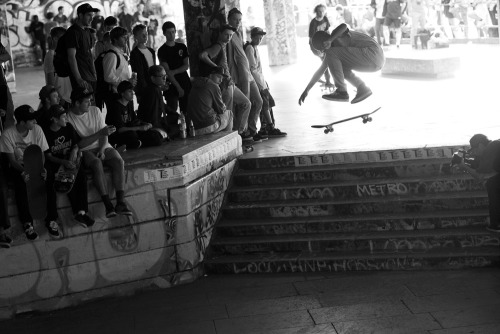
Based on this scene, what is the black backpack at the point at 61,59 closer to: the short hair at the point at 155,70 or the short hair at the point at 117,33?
the short hair at the point at 117,33

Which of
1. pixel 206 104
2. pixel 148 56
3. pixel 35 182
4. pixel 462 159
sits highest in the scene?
pixel 148 56

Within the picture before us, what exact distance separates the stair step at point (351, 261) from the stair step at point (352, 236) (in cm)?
18

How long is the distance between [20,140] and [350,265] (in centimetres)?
386

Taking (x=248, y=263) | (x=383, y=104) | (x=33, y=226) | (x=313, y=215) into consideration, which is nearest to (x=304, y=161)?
(x=313, y=215)

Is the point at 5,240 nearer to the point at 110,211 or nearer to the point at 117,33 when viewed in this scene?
the point at 110,211

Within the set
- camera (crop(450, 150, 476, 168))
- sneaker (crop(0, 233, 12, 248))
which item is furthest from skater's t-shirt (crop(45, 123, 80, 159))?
camera (crop(450, 150, 476, 168))

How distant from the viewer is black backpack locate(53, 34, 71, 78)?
37.8ft

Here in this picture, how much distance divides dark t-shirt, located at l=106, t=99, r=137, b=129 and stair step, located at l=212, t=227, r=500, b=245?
1.79 metres

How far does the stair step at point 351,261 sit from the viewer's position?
988 cm

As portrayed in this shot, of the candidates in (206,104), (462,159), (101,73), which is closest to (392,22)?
(206,104)

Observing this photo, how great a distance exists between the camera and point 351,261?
399 inches

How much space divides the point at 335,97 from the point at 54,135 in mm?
3414

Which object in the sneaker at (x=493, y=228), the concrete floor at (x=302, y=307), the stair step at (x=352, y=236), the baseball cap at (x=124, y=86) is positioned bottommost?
the concrete floor at (x=302, y=307)

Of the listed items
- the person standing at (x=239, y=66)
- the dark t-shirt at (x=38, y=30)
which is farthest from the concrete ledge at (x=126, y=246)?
the dark t-shirt at (x=38, y=30)
